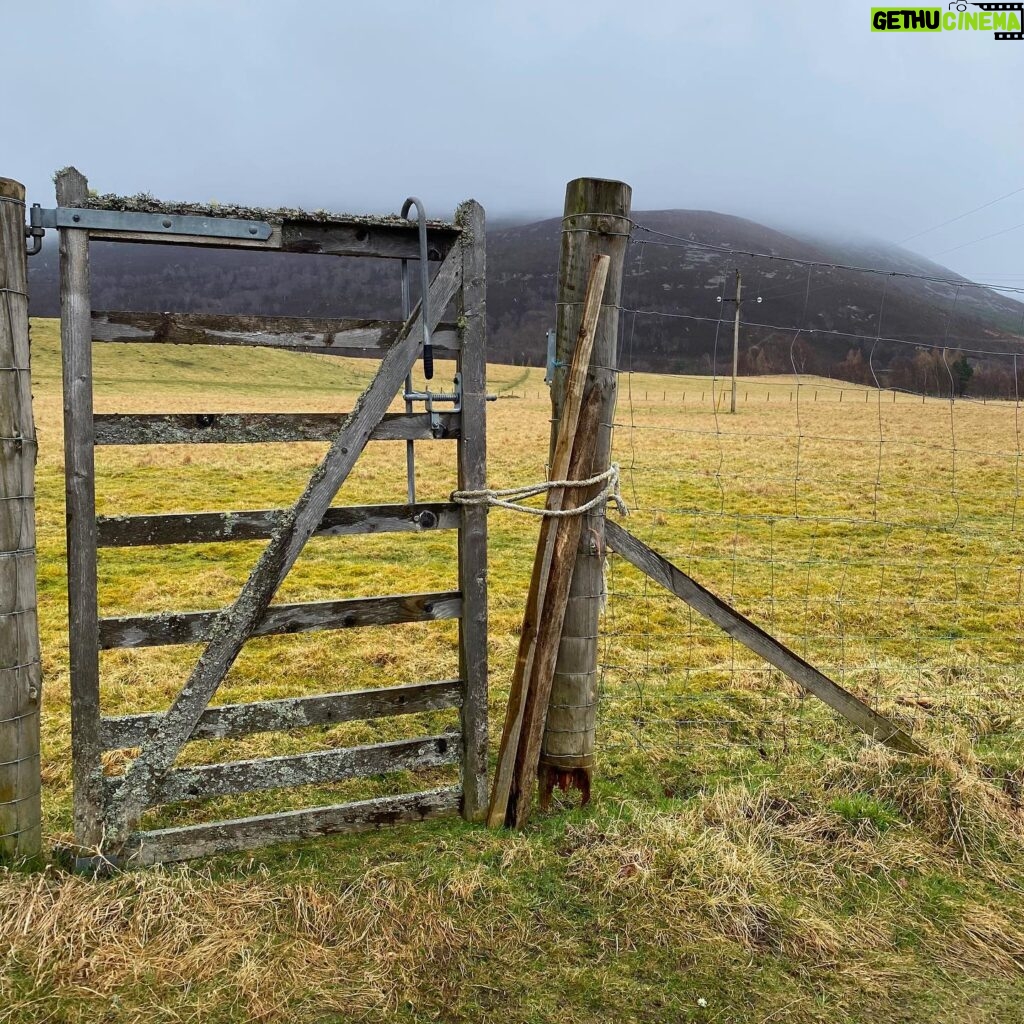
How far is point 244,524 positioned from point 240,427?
1.60ft

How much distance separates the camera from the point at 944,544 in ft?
45.3

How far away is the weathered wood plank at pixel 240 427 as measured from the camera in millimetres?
4113

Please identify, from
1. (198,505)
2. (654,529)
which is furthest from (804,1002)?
(198,505)

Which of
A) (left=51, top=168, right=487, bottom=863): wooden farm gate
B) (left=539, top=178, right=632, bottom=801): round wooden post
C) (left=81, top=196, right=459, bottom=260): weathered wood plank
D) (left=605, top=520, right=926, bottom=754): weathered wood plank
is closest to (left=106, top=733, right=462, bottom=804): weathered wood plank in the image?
(left=51, top=168, right=487, bottom=863): wooden farm gate

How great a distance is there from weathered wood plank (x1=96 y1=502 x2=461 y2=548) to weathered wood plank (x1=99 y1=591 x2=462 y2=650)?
0.37 m

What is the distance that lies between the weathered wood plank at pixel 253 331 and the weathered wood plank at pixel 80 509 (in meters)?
0.13

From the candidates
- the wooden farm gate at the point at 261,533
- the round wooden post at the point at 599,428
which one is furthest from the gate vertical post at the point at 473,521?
the round wooden post at the point at 599,428

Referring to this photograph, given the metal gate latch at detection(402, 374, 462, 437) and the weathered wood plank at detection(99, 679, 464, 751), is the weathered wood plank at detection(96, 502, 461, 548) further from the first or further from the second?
the weathered wood plank at detection(99, 679, 464, 751)

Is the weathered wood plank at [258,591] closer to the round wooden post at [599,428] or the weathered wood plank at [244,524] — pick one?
the weathered wood plank at [244,524]

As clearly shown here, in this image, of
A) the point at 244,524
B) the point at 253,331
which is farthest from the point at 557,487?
the point at 253,331

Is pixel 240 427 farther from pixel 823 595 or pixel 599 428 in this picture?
pixel 823 595

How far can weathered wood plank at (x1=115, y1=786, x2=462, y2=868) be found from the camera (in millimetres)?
4324

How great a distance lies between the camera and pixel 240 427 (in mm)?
4352

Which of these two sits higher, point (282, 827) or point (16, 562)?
point (16, 562)
